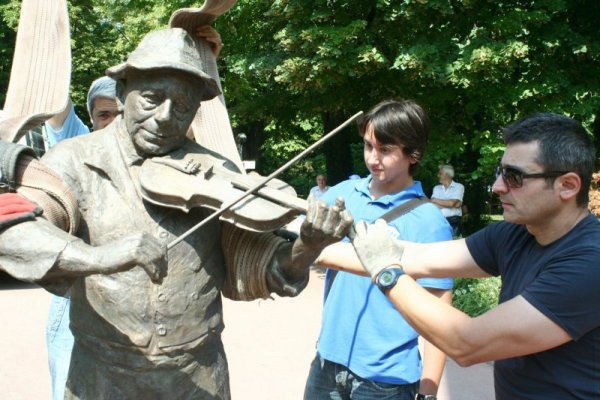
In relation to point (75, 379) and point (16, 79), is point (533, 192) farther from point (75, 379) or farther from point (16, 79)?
point (16, 79)

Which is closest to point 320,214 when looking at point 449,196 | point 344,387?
point 344,387

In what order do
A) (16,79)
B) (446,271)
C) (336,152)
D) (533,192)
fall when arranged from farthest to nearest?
1. (336,152)
2. (446,271)
3. (16,79)
4. (533,192)

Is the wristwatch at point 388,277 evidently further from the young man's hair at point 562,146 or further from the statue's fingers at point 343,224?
the young man's hair at point 562,146

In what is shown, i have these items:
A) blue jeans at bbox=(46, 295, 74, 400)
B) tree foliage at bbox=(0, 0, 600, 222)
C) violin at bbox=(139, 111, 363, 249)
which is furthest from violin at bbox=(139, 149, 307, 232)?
tree foliage at bbox=(0, 0, 600, 222)

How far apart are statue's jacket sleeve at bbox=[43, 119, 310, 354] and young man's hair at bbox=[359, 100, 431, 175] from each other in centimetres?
97

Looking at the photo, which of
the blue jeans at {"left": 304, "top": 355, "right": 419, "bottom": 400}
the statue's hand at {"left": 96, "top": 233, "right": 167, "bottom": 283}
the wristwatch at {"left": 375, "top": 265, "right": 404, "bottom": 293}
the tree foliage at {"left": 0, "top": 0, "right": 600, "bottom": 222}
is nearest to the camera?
the statue's hand at {"left": 96, "top": 233, "right": 167, "bottom": 283}

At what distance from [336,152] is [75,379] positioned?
1113cm

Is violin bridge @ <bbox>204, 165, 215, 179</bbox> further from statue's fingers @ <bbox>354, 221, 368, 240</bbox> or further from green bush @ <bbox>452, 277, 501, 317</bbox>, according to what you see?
green bush @ <bbox>452, 277, 501, 317</bbox>

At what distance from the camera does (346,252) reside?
2721mm

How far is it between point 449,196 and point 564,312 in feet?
27.4

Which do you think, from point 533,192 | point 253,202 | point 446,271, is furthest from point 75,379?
point 533,192

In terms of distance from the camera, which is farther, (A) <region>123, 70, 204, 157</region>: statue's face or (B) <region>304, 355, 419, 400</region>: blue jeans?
(B) <region>304, 355, 419, 400</region>: blue jeans

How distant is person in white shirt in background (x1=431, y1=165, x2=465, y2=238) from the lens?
999cm

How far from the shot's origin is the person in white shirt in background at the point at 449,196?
32.8 ft
